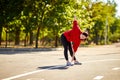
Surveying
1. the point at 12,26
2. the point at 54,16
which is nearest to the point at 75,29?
the point at 54,16

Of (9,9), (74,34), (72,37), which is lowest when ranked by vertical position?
(72,37)

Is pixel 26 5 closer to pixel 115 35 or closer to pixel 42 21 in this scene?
pixel 42 21

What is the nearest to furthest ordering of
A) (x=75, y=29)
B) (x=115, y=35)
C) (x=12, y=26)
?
(x=75, y=29) < (x=12, y=26) < (x=115, y=35)

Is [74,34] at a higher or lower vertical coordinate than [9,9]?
lower

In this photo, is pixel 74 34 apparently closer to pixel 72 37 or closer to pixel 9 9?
pixel 72 37

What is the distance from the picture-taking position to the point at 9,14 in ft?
137

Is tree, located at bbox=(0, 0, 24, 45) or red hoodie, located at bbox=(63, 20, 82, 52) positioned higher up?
tree, located at bbox=(0, 0, 24, 45)

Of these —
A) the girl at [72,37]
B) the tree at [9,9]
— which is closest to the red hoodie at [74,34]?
the girl at [72,37]

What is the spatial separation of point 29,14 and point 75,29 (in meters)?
27.5

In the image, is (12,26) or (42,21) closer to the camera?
(42,21)

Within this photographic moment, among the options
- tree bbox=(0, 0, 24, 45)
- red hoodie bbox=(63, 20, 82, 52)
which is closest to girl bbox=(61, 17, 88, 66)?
red hoodie bbox=(63, 20, 82, 52)

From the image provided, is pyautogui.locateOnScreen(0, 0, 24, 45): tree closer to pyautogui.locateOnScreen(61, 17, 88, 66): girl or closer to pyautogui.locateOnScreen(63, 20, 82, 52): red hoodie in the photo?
pyautogui.locateOnScreen(61, 17, 88, 66): girl

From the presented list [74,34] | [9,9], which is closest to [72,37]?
[74,34]

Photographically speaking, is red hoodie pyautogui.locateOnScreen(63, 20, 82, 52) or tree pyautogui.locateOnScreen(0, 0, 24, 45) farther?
tree pyautogui.locateOnScreen(0, 0, 24, 45)
